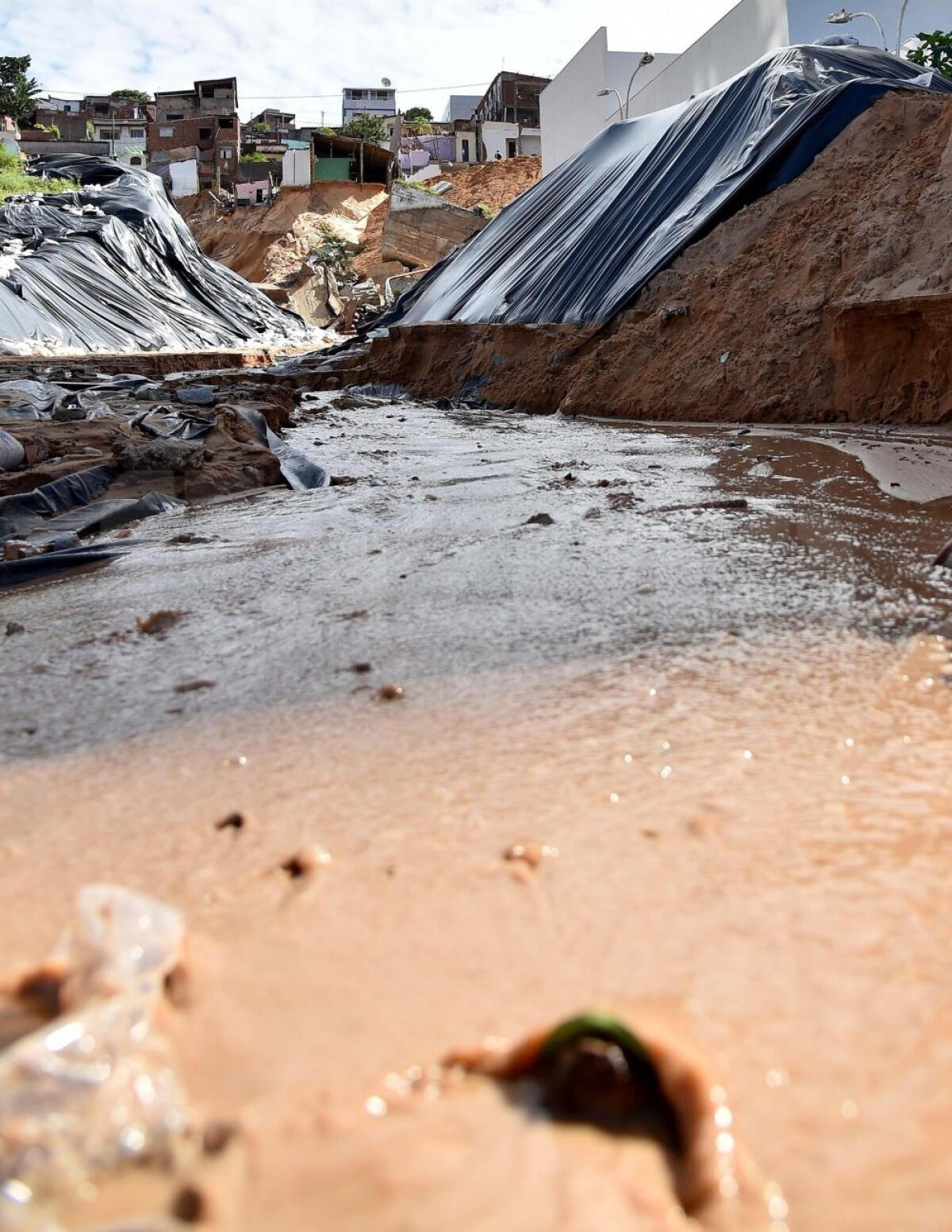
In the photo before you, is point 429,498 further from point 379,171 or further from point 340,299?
point 379,171

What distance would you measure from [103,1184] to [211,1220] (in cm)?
9

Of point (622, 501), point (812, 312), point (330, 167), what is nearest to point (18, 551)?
point (622, 501)

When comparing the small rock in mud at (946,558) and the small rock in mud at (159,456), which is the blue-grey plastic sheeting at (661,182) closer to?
the small rock in mud at (159,456)

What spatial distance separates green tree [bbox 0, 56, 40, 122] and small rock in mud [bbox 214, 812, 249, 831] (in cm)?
5634

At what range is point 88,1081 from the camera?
0.74 m

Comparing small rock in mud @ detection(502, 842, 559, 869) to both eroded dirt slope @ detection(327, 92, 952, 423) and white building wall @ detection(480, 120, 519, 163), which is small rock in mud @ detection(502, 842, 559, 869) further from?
white building wall @ detection(480, 120, 519, 163)

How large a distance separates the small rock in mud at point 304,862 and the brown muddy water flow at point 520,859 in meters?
0.01

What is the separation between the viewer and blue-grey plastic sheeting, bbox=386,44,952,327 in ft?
21.9

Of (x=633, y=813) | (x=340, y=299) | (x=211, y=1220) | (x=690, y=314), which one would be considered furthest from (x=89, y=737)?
(x=340, y=299)

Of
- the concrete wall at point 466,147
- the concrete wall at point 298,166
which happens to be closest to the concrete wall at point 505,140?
the concrete wall at point 466,147

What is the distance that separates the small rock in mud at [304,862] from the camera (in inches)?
43.0

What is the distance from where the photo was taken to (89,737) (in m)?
1.55

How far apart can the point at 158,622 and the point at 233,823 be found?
1063 mm

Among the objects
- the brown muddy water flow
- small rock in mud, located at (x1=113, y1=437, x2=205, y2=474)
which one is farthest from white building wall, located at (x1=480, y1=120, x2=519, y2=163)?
the brown muddy water flow
